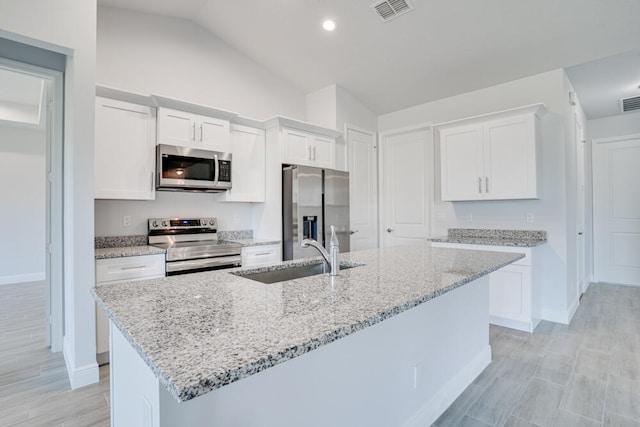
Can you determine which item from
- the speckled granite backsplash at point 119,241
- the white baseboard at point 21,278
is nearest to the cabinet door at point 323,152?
the speckled granite backsplash at point 119,241

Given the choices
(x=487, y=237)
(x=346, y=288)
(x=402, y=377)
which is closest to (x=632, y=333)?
(x=487, y=237)

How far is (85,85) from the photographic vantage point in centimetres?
233

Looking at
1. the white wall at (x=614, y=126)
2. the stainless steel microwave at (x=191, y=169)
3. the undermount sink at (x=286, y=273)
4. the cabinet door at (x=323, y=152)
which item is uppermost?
the white wall at (x=614, y=126)

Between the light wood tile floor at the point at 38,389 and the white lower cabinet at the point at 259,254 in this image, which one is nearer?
the light wood tile floor at the point at 38,389

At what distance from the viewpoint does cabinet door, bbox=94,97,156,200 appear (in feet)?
9.06

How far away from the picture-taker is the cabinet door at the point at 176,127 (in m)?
3.03

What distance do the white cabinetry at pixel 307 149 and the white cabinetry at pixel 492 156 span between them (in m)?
1.40

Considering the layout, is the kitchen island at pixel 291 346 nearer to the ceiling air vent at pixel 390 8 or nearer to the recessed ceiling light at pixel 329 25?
the ceiling air vent at pixel 390 8

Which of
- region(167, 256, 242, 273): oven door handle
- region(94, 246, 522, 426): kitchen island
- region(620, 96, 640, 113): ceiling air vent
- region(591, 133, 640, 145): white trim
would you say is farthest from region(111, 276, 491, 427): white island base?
region(591, 133, 640, 145): white trim

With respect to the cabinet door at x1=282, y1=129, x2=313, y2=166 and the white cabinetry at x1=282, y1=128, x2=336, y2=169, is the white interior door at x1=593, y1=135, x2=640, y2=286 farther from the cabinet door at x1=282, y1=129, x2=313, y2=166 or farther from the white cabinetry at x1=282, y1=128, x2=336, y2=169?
the cabinet door at x1=282, y1=129, x2=313, y2=166

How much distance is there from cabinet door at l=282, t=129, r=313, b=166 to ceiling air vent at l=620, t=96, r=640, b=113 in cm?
428

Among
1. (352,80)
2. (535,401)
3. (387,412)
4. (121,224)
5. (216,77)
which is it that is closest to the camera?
(387,412)

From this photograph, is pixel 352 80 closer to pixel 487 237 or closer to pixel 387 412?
pixel 487 237

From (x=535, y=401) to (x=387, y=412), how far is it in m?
1.22
